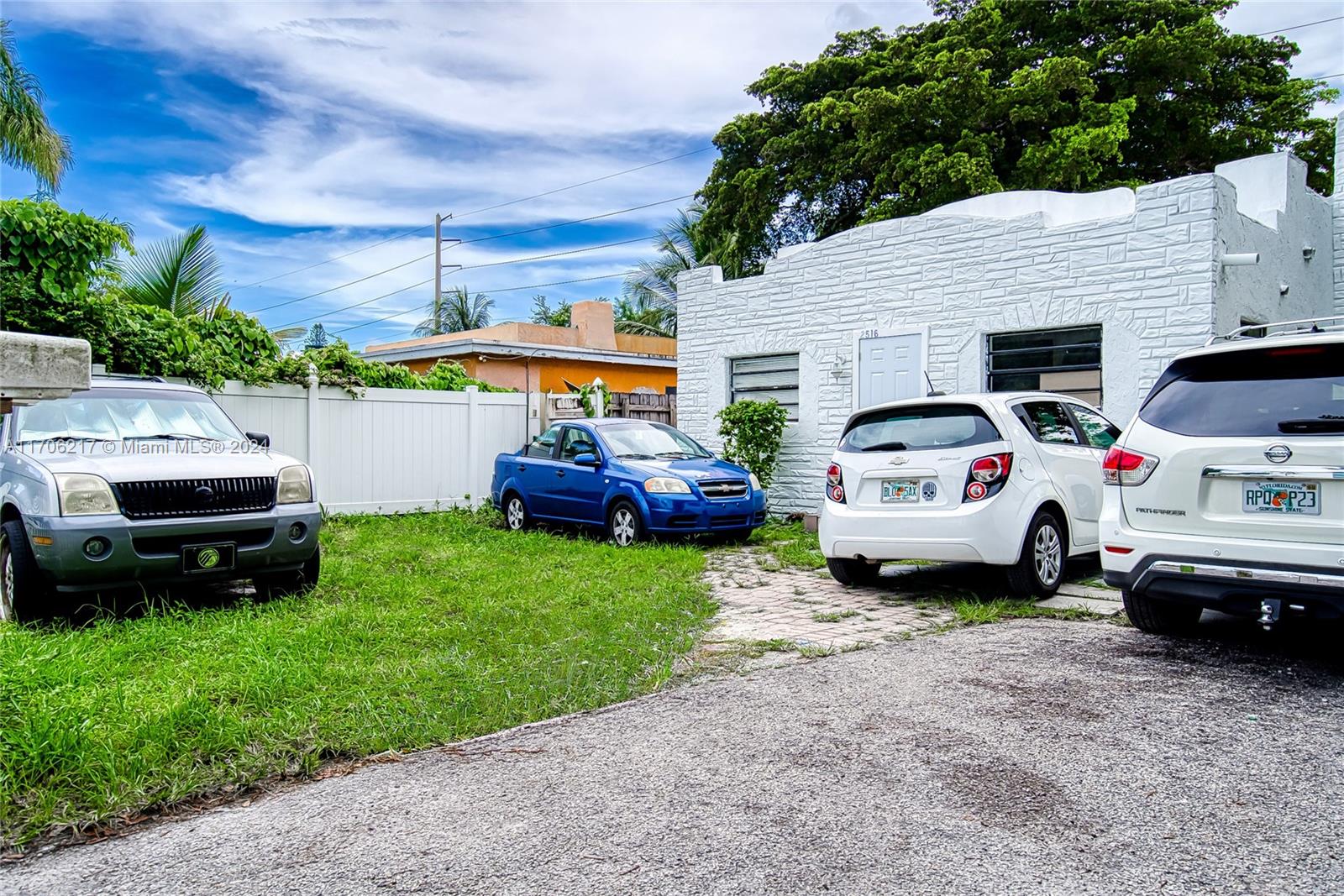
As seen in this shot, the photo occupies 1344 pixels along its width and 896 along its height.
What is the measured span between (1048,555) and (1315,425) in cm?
264

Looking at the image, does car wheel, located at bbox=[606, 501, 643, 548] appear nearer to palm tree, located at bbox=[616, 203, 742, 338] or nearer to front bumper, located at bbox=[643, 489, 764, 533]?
front bumper, located at bbox=[643, 489, 764, 533]

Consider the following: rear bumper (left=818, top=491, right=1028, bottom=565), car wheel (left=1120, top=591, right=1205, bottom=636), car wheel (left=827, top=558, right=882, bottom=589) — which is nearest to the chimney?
car wheel (left=827, top=558, right=882, bottom=589)

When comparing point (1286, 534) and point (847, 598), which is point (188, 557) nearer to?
point (847, 598)

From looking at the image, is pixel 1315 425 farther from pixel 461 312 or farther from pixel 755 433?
pixel 461 312

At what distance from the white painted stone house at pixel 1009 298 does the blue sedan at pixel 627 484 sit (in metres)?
2.10

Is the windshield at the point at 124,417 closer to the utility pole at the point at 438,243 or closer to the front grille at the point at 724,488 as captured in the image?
the front grille at the point at 724,488

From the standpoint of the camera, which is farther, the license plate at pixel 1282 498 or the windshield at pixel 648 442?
the windshield at pixel 648 442

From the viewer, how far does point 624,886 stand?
266cm

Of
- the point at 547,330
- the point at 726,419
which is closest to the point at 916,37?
the point at 547,330

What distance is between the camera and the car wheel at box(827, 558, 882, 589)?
25.3 ft

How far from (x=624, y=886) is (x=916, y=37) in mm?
24347

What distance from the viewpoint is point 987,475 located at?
21.9 ft

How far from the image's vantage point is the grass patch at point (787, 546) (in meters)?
9.17

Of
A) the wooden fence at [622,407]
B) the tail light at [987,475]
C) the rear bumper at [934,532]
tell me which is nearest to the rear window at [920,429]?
the tail light at [987,475]
